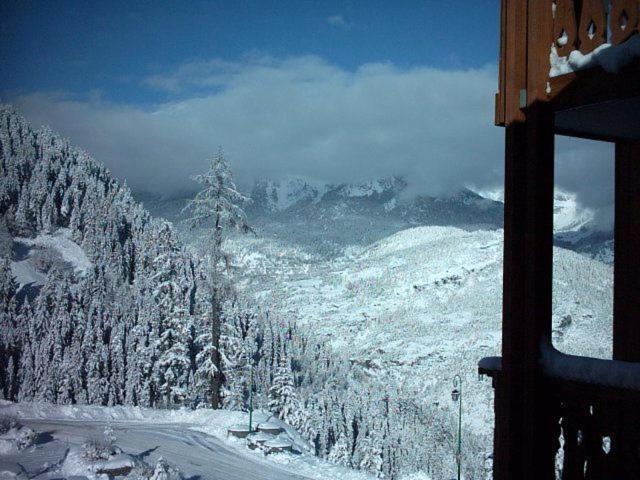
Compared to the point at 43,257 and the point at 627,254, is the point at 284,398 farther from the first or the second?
the point at 43,257

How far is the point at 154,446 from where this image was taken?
602 inches

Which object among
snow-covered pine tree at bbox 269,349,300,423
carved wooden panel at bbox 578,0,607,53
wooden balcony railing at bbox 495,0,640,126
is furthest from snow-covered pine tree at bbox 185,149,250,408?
carved wooden panel at bbox 578,0,607,53

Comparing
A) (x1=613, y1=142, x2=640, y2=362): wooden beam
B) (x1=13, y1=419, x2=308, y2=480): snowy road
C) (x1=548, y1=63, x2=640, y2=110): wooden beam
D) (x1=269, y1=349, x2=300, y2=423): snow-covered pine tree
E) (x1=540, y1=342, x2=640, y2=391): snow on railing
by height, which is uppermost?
(x1=548, y1=63, x2=640, y2=110): wooden beam

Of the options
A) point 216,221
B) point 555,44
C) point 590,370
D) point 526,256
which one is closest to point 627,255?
point 526,256

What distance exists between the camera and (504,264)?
393 cm

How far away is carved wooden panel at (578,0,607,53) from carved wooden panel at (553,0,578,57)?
79 mm

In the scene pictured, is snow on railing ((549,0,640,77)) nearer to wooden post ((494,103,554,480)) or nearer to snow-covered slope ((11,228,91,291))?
wooden post ((494,103,554,480))

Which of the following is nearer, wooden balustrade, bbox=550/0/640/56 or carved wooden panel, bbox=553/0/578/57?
wooden balustrade, bbox=550/0/640/56

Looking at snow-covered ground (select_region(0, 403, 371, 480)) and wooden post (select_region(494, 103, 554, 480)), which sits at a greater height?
wooden post (select_region(494, 103, 554, 480))

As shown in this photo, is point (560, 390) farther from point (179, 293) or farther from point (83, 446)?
point (179, 293)

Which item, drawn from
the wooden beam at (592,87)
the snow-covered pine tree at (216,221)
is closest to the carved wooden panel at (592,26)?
the wooden beam at (592,87)

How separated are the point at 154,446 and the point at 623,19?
51.9 feet

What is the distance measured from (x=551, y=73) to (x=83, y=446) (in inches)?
502

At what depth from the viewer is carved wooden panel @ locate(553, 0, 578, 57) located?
3566 millimetres
